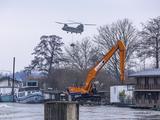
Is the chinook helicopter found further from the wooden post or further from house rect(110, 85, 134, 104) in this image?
the wooden post

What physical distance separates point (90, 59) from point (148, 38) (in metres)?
21.2

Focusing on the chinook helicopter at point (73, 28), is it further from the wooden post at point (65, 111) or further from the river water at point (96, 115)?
the wooden post at point (65, 111)

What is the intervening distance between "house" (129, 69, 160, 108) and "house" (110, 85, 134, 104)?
9.62 feet

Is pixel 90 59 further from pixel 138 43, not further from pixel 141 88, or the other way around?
pixel 141 88

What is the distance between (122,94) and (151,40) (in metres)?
10.1

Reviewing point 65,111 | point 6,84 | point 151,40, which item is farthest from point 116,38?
point 65,111

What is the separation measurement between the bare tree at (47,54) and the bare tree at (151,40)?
27.5 metres

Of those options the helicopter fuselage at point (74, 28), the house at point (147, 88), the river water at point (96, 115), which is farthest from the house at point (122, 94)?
the river water at point (96, 115)

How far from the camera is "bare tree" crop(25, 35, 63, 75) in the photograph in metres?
107

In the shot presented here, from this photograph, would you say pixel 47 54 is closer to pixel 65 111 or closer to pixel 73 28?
pixel 73 28

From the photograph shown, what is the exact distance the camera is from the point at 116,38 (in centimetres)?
9306

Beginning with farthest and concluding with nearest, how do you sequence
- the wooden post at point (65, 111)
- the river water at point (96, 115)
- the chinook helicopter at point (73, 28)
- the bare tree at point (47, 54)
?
the bare tree at point (47, 54), the chinook helicopter at point (73, 28), the river water at point (96, 115), the wooden post at point (65, 111)

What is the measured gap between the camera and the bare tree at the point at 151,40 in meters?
81.9

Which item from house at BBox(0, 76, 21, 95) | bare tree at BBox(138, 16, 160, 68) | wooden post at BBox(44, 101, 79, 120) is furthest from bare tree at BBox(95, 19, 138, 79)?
wooden post at BBox(44, 101, 79, 120)
